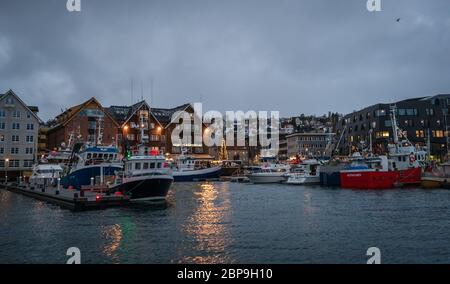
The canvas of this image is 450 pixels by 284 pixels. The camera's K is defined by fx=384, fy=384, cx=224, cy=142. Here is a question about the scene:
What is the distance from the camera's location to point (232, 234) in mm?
25016

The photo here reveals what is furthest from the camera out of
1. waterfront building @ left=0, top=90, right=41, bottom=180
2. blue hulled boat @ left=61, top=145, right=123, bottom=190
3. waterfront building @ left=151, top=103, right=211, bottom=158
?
waterfront building @ left=151, top=103, right=211, bottom=158

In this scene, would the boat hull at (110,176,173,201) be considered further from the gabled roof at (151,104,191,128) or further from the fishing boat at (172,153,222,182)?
the gabled roof at (151,104,191,128)

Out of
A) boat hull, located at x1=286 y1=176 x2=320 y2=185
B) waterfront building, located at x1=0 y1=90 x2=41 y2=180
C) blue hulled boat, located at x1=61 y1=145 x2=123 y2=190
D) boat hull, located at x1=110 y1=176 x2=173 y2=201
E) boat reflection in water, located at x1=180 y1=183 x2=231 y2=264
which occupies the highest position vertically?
waterfront building, located at x1=0 y1=90 x2=41 y2=180

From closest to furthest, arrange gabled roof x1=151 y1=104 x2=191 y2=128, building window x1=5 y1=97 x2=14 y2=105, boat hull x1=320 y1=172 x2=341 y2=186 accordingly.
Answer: boat hull x1=320 y1=172 x2=341 y2=186 < building window x1=5 y1=97 x2=14 y2=105 < gabled roof x1=151 y1=104 x2=191 y2=128

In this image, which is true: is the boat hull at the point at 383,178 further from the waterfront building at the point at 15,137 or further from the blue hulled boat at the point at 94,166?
the waterfront building at the point at 15,137

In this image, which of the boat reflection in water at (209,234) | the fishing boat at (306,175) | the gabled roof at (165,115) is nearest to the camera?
the boat reflection in water at (209,234)

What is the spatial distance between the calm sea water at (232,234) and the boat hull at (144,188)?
10.7 ft

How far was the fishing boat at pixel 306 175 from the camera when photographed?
79812 mm

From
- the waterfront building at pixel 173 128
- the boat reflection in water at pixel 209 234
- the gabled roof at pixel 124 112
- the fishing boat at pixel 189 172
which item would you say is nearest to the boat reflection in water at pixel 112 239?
the boat reflection in water at pixel 209 234

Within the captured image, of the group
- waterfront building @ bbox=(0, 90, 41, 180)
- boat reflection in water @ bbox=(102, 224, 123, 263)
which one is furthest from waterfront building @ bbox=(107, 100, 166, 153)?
A: boat reflection in water @ bbox=(102, 224, 123, 263)

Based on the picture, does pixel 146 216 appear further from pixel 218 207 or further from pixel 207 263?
pixel 207 263

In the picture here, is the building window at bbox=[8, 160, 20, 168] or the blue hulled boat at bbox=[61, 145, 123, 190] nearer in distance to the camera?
the blue hulled boat at bbox=[61, 145, 123, 190]

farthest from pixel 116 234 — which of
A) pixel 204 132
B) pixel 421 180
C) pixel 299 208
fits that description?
pixel 204 132

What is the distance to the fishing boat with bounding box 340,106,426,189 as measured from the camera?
63.7 metres
